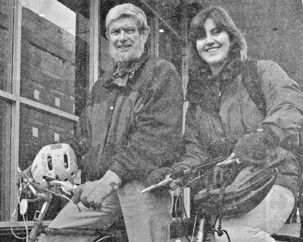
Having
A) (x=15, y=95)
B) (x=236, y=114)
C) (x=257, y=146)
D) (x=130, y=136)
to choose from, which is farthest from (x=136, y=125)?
(x=15, y=95)

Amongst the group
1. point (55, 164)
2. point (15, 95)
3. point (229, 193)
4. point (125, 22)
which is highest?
point (125, 22)

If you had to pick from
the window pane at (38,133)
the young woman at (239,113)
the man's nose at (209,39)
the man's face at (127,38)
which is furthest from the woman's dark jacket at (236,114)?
the window pane at (38,133)

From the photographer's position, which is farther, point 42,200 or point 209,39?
point 42,200

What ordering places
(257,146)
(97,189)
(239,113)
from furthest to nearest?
(97,189), (239,113), (257,146)

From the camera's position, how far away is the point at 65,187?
223 cm

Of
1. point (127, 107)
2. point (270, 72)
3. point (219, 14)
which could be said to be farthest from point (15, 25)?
point (270, 72)

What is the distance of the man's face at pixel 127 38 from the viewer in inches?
84.6

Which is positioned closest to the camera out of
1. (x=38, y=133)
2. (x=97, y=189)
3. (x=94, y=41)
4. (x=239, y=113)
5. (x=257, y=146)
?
(x=257, y=146)

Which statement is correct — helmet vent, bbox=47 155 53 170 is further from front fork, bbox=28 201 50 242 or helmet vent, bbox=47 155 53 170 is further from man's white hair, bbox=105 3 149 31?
man's white hair, bbox=105 3 149 31

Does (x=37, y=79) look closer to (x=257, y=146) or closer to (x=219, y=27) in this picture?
(x=219, y=27)

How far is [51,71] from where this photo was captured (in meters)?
2.39

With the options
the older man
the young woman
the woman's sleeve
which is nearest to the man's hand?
the older man

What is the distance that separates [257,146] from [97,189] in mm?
613

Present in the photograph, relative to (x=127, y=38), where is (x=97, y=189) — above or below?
below
